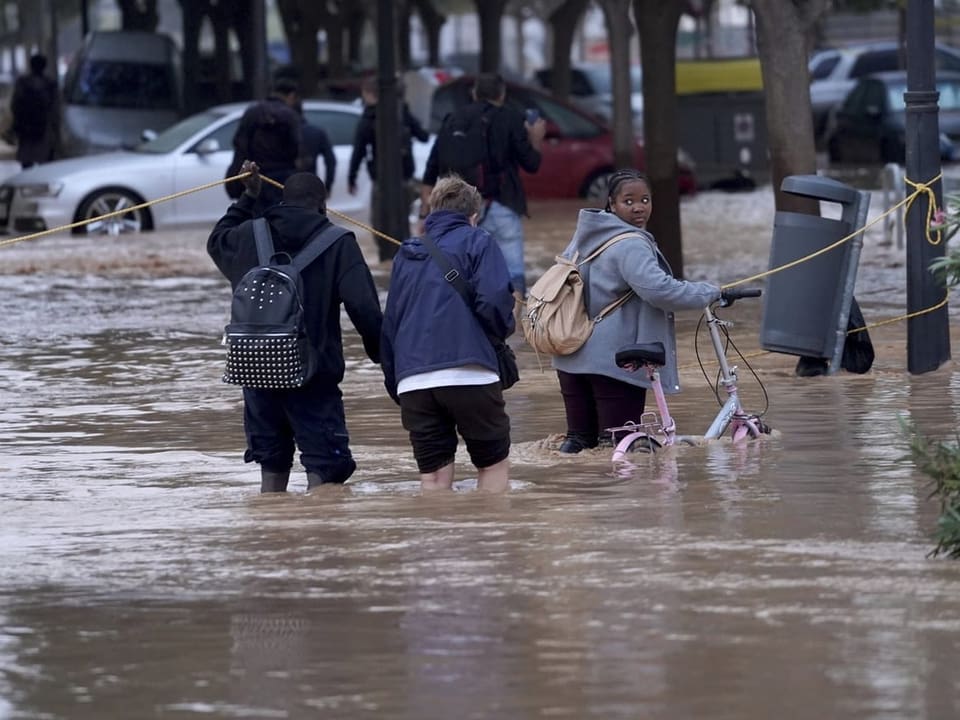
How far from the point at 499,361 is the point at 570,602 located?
6.02ft

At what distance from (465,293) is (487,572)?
4.67 ft

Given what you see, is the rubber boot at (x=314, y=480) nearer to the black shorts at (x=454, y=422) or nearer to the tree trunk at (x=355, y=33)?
the black shorts at (x=454, y=422)

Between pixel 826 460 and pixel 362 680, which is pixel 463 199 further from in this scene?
pixel 362 680

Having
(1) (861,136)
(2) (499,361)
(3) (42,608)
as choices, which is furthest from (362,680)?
(1) (861,136)

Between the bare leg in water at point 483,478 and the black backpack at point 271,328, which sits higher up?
the black backpack at point 271,328

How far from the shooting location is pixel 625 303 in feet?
29.2

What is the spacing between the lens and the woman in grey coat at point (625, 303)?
A: 8695 mm

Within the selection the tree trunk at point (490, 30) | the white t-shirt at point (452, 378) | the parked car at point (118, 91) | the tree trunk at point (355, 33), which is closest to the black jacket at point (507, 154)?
the white t-shirt at point (452, 378)

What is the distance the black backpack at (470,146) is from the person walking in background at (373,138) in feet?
14.3

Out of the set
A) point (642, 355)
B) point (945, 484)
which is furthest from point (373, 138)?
point (945, 484)

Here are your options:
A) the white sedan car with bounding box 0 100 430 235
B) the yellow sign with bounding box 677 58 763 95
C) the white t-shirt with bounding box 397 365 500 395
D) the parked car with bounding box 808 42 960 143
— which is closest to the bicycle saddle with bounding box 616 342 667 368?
the white t-shirt with bounding box 397 365 500 395

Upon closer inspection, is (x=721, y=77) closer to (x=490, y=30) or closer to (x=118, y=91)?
(x=490, y=30)

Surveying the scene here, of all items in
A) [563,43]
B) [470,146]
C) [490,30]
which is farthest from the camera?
[490,30]

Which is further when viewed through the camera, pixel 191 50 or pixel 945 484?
pixel 191 50
